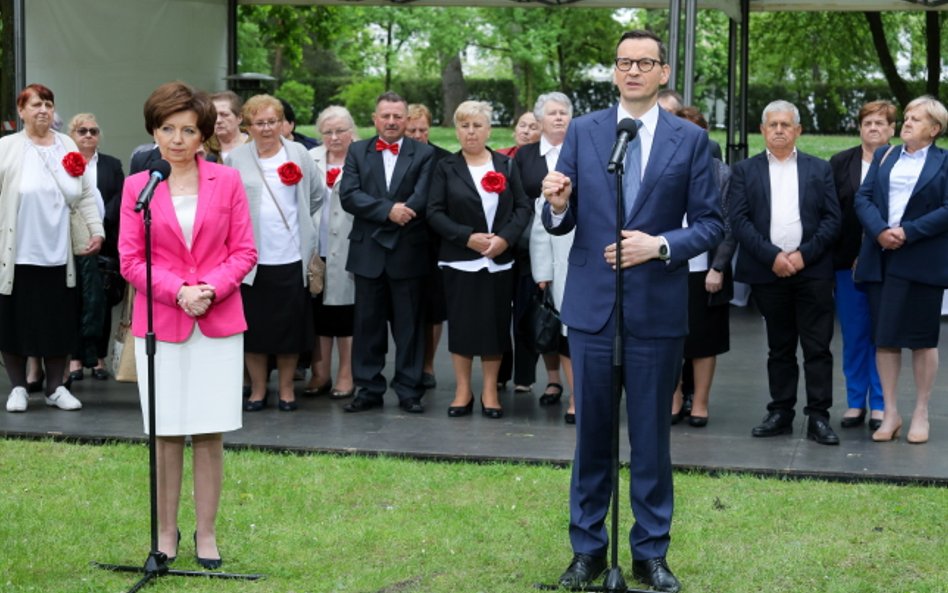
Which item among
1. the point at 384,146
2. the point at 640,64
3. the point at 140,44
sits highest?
the point at 140,44

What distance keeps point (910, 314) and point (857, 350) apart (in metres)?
0.72

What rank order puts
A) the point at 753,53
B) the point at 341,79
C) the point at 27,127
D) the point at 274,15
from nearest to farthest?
the point at 27,127, the point at 274,15, the point at 753,53, the point at 341,79

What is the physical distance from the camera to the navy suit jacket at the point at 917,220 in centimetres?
841

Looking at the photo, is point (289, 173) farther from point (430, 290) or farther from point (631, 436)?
point (631, 436)

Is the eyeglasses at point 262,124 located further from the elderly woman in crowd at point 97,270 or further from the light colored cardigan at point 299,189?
the elderly woman in crowd at point 97,270

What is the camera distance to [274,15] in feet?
75.0

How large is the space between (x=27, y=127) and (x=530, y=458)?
3.88 meters

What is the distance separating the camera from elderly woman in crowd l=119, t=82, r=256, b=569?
589cm

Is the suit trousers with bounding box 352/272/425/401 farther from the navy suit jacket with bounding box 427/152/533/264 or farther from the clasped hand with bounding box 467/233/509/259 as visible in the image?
the clasped hand with bounding box 467/233/509/259

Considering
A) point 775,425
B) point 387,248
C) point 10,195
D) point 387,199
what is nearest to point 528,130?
point 387,199

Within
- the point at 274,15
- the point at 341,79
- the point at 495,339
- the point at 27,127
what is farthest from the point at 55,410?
the point at 341,79

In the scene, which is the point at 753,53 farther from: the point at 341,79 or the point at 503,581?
the point at 503,581

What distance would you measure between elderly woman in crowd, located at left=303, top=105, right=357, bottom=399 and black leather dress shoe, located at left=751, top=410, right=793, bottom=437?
2910 millimetres

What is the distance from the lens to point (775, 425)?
8.82m
